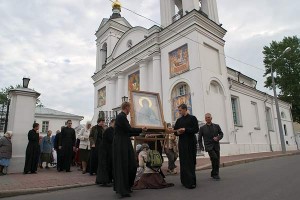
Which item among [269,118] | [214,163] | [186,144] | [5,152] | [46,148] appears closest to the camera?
[186,144]

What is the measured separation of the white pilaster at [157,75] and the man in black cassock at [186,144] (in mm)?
14621

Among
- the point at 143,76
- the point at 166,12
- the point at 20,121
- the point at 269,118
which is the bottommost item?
the point at 20,121

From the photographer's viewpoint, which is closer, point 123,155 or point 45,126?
point 123,155

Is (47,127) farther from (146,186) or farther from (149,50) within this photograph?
(146,186)

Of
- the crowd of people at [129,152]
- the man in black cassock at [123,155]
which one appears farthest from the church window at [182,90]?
the man in black cassock at [123,155]

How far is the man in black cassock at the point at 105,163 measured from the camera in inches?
268

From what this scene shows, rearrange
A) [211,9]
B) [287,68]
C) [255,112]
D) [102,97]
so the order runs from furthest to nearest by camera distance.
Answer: [287,68], [102,97], [255,112], [211,9]

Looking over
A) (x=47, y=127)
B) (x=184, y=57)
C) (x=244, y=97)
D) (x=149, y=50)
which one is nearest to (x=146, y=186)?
(x=184, y=57)

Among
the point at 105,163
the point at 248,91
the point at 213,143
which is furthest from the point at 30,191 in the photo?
the point at 248,91

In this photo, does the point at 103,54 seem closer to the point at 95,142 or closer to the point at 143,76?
the point at 143,76

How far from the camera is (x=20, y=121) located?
420 inches

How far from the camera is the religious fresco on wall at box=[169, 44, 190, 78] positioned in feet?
63.1

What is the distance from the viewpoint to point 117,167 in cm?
539

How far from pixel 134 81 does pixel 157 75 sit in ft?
14.4
